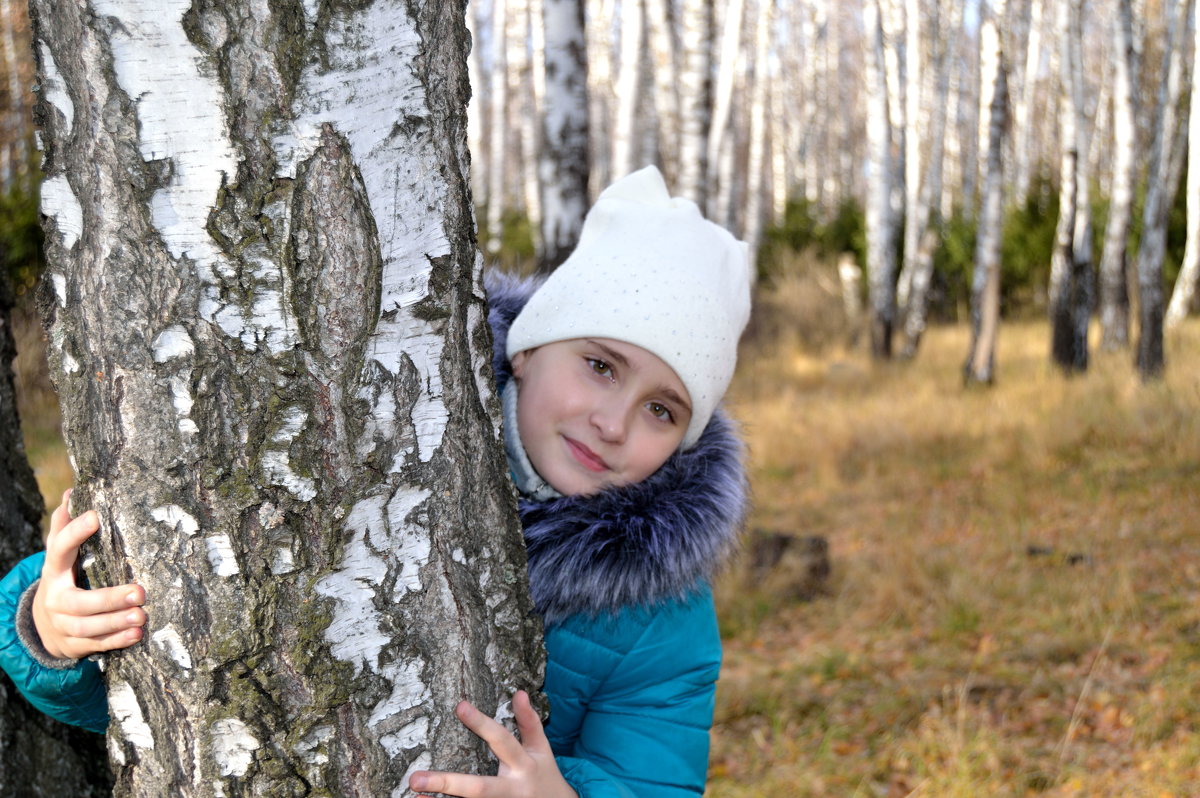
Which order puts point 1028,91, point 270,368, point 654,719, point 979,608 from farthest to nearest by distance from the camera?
point 1028,91, point 979,608, point 654,719, point 270,368

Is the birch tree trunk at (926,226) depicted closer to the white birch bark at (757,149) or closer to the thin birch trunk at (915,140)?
the thin birch trunk at (915,140)

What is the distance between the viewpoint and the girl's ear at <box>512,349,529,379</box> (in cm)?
186

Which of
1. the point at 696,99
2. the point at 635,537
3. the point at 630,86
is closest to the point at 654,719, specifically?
the point at 635,537

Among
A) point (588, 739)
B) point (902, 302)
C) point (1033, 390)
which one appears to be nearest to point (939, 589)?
point (588, 739)

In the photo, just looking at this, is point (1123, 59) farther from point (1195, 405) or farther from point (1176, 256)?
point (1176, 256)

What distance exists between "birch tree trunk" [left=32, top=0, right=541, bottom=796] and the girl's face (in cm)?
55

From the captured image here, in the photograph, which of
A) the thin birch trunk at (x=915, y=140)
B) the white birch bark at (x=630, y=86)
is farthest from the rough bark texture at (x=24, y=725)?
the thin birch trunk at (x=915, y=140)

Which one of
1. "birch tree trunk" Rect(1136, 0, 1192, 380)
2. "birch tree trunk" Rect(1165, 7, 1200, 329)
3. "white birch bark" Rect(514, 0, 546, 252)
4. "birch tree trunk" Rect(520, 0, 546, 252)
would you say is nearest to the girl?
"birch tree trunk" Rect(1136, 0, 1192, 380)

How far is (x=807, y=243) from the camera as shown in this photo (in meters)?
16.4

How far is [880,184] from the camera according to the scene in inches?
456

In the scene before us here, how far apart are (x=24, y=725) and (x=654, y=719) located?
113 cm

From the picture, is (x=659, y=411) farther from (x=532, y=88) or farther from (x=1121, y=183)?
(x=532, y=88)

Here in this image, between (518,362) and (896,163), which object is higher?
(518,362)

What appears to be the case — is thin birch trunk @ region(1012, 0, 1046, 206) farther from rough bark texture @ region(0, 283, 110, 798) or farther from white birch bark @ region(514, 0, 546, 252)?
rough bark texture @ region(0, 283, 110, 798)
